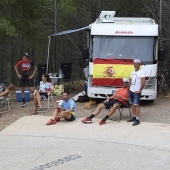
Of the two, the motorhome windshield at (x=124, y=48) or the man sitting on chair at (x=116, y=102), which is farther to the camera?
the motorhome windshield at (x=124, y=48)

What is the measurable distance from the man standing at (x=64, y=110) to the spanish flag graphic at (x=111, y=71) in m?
2.28

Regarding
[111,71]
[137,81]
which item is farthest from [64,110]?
[111,71]

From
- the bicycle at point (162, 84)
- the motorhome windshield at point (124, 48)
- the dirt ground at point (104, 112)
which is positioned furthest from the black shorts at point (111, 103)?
the bicycle at point (162, 84)

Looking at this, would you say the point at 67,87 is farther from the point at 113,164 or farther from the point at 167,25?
the point at 113,164

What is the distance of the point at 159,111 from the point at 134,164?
5.14m

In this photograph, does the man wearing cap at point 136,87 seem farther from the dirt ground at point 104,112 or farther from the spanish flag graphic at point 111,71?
the spanish flag graphic at point 111,71

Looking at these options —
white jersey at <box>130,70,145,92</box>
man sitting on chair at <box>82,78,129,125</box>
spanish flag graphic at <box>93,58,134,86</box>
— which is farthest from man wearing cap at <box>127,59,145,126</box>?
spanish flag graphic at <box>93,58,134,86</box>

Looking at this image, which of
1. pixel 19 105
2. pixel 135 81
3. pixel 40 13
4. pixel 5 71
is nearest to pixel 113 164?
pixel 135 81

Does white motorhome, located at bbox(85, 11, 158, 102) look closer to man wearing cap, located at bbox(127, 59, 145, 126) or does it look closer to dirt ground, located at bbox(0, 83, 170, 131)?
dirt ground, located at bbox(0, 83, 170, 131)

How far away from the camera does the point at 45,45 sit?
1072 inches

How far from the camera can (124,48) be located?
484 inches

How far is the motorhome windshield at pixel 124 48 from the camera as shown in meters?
12.2

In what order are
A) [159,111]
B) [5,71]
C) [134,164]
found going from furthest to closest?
[5,71] → [159,111] → [134,164]

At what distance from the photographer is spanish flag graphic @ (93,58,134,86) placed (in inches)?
462
